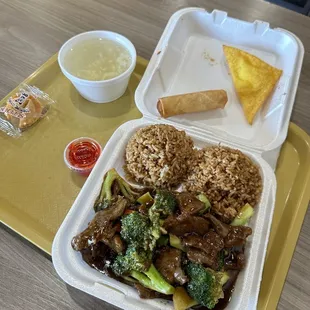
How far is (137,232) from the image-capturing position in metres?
1.18

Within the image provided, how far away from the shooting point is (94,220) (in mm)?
1228

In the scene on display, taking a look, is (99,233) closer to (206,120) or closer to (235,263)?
(235,263)

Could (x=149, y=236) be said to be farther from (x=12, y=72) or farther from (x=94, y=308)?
(x=12, y=72)

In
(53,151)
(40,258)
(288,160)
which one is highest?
(288,160)

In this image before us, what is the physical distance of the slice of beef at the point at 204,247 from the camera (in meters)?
1.16

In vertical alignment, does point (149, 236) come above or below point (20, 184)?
above

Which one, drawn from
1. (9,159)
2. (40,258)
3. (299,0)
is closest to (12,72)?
(9,159)

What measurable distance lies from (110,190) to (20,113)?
2.09 feet

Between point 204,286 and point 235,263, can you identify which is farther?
point 235,263

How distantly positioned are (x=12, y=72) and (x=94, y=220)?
1.07 meters

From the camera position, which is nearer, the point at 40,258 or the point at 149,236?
the point at 149,236

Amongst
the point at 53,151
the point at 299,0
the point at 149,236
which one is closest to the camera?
the point at 149,236

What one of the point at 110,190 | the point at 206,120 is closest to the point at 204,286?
the point at 110,190

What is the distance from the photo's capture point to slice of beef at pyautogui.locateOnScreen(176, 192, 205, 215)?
1234 mm
